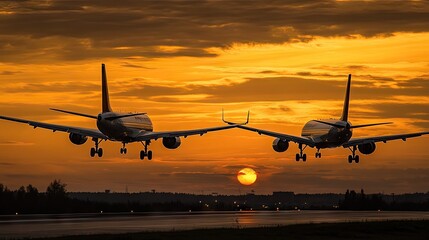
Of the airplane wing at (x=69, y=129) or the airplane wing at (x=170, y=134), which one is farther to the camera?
the airplane wing at (x=170, y=134)

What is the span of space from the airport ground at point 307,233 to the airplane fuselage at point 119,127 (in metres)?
42.3

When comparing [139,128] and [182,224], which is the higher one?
[139,128]

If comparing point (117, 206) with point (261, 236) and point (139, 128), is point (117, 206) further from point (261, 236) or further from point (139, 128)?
point (261, 236)

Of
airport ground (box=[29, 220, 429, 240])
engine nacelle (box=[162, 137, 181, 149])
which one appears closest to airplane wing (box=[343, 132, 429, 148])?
engine nacelle (box=[162, 137, 181, 149])

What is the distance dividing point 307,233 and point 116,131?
50628 millimetres

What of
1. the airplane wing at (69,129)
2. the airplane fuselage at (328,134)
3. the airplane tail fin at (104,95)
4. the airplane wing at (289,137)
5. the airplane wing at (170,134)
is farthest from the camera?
the airplane wing at (289,137)

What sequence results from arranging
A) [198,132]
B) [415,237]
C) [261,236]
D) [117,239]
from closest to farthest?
[117,239] → [261,236] → [415,237] → [198,132]

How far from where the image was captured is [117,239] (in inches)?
2616

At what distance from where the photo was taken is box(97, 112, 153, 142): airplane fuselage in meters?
122

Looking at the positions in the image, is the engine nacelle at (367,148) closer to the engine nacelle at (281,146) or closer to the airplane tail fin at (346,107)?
the airplane tail fin at (346,107)

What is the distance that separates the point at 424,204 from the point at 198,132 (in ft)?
214

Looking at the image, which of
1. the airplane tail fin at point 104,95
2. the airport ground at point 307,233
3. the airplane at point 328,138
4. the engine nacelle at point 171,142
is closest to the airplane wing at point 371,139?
the airplane at point 328,138

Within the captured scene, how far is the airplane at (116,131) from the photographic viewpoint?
122 meters

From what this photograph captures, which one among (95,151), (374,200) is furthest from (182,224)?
(374,200)
